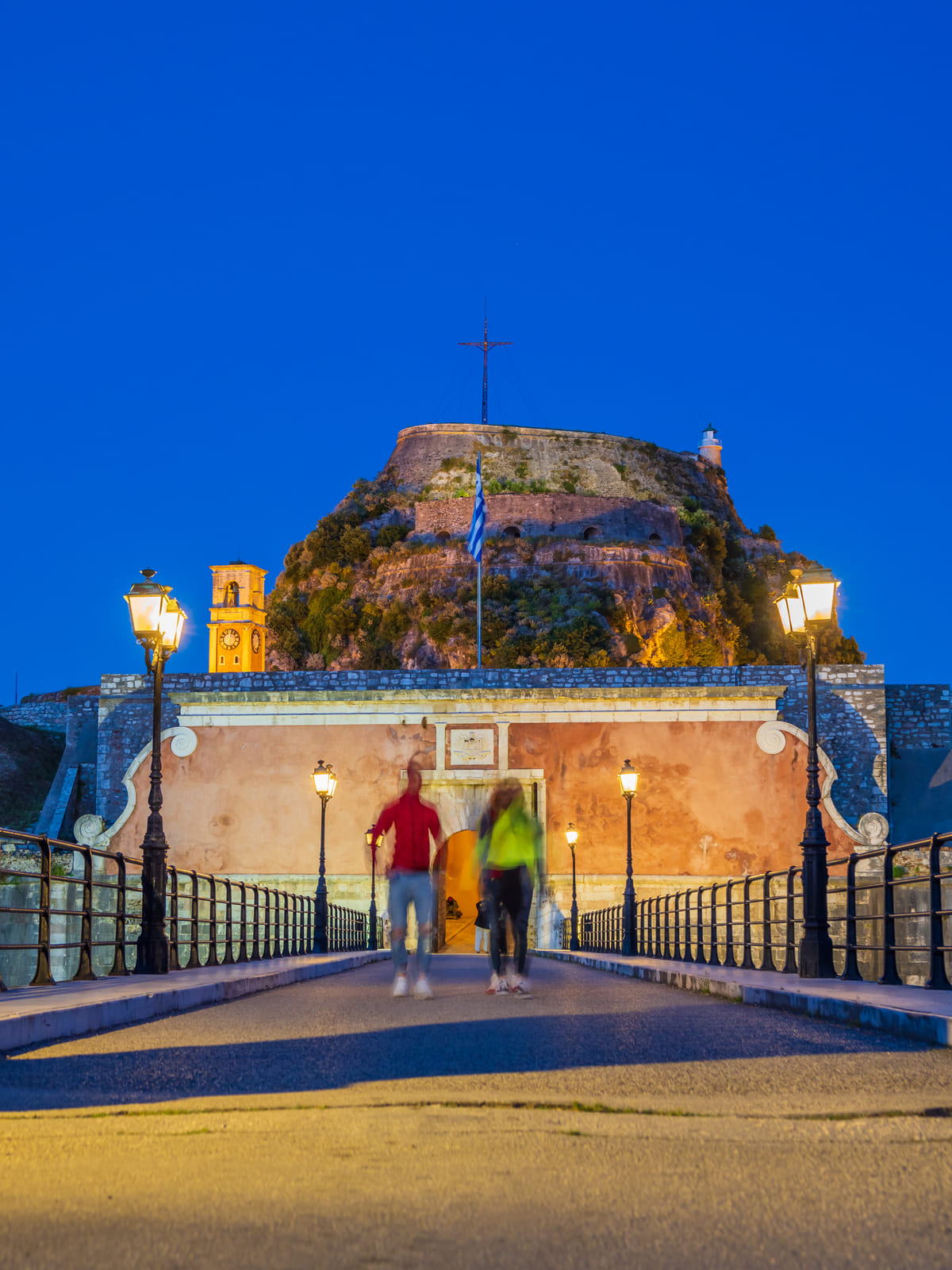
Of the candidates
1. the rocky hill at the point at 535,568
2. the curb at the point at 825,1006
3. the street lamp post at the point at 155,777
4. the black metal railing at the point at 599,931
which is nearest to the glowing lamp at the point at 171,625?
the street lamp post at the point at 155,777

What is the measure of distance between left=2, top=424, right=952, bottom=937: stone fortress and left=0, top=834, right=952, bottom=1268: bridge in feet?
76.7

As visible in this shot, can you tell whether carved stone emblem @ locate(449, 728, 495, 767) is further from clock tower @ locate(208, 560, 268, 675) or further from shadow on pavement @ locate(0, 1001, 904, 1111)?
clock tower @ locate(208, 560, 268, 675)

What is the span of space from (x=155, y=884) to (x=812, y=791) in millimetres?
5636

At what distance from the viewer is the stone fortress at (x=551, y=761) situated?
31078mm

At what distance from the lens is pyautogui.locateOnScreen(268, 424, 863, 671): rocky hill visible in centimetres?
6053

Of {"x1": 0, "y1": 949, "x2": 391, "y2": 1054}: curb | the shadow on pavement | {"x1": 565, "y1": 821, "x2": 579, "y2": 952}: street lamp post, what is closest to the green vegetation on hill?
{"x1": 565, "y1": 821, "x2": 579, "y2": 952}: street lamp post

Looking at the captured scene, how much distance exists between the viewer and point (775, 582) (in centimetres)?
7250

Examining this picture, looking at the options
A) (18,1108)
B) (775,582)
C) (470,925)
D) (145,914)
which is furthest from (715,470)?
(18,1108)

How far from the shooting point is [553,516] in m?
66.1

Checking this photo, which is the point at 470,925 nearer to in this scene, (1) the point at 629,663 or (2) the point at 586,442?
(1) the point at 629,663

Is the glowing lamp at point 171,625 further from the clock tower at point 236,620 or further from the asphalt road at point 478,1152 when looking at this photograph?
the clock tower at point 236,620

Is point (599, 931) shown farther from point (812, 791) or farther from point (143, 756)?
point (812, 791)

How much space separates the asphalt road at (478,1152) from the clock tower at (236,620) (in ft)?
192

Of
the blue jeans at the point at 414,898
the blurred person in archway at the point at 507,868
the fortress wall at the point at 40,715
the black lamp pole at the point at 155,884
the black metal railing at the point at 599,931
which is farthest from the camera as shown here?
the fortress wall at the point at 40,715
